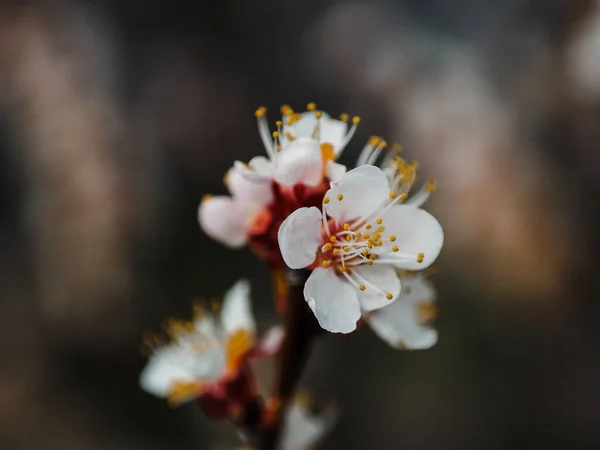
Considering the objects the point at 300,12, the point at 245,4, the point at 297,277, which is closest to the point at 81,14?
the point at 245,4

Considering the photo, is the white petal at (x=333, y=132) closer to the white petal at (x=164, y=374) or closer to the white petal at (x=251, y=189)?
the white petal at (x=251, y=189)

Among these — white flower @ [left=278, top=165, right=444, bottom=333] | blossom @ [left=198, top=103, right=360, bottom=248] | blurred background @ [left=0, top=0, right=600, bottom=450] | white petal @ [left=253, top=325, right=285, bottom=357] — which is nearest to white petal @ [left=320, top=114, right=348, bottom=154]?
blossom @ [left=198, top=103, right=360, bottom=248]

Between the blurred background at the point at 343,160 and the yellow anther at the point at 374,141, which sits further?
the blurred background at the point at 343,160

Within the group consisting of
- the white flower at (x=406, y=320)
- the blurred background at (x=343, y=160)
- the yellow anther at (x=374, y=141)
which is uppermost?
the yellow anther at (x=374, y=141)

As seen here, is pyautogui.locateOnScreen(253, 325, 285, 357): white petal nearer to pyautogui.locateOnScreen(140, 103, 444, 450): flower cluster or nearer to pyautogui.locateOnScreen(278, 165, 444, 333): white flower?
pyautogui.locateOnScreen(140, 103, 444, 450): flower cluster

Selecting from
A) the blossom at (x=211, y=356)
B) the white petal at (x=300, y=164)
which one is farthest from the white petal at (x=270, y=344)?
the white petal at (x=300, y=164)

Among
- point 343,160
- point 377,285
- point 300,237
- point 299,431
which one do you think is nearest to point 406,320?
point 377,285
